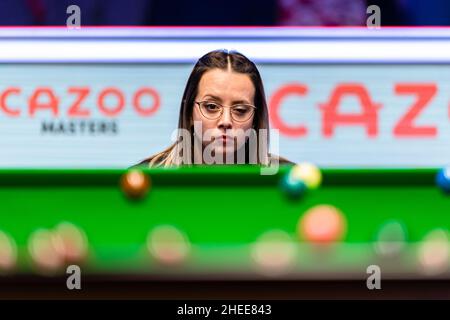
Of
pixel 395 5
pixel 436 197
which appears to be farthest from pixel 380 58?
pixel 436 197

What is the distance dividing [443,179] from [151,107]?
307 centimetres

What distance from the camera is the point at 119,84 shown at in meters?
4.45

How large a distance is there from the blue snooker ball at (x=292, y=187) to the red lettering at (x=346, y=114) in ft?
9.75

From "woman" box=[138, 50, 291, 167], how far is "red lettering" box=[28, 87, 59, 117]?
210 cm

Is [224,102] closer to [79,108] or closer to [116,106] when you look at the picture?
[116,106]

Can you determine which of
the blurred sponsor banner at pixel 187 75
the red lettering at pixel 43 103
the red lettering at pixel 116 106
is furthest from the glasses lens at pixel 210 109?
the red lettering at pixel 43 103

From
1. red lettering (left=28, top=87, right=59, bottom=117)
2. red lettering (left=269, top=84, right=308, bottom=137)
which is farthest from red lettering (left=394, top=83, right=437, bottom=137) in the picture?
red lettering (left=28, top=87, right=59, bottom=117)

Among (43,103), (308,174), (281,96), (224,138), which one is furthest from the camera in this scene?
(43,103)

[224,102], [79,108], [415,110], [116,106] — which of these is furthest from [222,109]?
[415,110]

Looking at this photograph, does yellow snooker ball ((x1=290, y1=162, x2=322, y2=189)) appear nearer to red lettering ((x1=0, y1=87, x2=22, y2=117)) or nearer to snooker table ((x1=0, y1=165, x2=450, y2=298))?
snooker table ((x1=0, y1=165, x2=450, y2=298))

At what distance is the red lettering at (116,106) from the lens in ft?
14.5

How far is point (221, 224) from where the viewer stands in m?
1.46

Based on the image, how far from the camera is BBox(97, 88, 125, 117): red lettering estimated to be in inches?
174

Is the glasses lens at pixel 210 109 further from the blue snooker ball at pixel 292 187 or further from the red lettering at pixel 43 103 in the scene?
the red lettering at pixel 43 103
